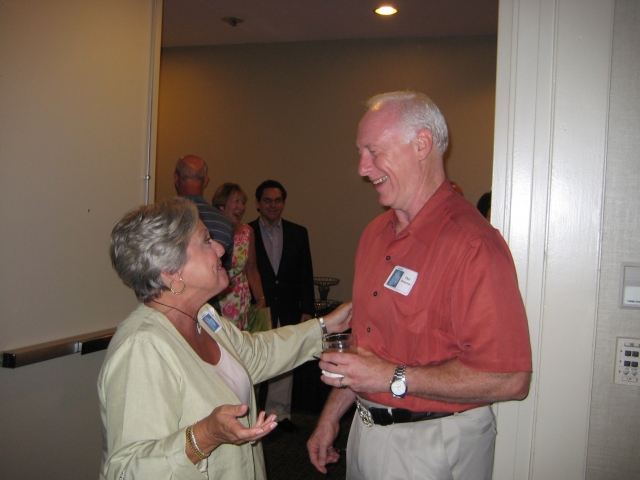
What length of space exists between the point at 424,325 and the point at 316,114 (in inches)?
180

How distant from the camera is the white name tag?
144 cm

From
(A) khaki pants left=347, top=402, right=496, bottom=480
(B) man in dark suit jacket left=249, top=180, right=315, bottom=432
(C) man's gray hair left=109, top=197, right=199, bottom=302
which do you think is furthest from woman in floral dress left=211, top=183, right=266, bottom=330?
(A) khaki pants left=347, top=402, right=496, bottom=480

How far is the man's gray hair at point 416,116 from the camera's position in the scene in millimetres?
1512

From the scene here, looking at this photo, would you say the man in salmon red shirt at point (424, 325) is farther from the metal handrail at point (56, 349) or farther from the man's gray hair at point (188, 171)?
the man's gray hair at point (188, 171)

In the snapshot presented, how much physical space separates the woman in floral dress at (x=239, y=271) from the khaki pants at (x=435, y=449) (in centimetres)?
184

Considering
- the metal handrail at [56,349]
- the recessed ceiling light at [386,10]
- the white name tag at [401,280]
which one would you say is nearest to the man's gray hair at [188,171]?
the metal handrail at [56,349]

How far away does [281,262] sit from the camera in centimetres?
419

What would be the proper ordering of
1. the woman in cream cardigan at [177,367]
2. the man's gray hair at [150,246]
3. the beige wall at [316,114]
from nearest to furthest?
→ the woman in cream cardigan at [177,367] → the man's gray hair at [150,246] → the beige wall at [316,114]

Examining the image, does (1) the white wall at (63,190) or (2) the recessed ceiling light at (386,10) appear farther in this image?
(2) the recessed ceiling light at (386,10)

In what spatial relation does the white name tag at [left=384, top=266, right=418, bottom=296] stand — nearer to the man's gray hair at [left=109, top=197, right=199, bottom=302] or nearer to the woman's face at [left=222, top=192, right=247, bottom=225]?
the man's gray hair at [left=109, top=197, right=199, bottom=302]

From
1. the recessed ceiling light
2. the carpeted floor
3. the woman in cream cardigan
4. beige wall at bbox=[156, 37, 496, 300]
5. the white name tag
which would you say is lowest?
the carpeted floor

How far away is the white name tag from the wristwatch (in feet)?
0.74

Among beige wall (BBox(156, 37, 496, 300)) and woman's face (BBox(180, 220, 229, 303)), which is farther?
beige wall (BBox(156, 37, 496, 300))

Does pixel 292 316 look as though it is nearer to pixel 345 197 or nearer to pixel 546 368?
pixel 345 197
